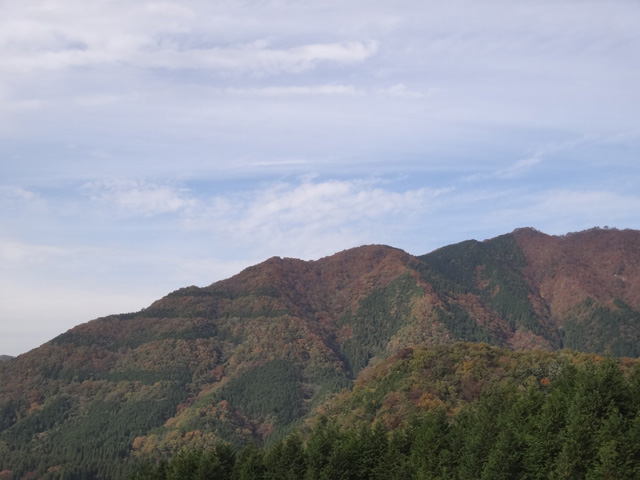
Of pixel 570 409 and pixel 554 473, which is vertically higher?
pixel 570 409

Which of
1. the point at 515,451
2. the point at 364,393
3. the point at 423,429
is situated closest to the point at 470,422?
the point at 423,429

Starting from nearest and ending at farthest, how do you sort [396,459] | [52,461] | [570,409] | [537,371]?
[570,409] → [396,459] → [537,371] → [52,461]

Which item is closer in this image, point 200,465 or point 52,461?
point 200,465

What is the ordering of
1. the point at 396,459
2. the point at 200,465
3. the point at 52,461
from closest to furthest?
the point at 396,459 < the point at 200,465 < the point at 52,461

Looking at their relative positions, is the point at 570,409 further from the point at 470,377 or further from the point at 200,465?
the point at 470,377

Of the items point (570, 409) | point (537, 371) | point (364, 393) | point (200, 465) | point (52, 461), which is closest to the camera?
point (570, 409)

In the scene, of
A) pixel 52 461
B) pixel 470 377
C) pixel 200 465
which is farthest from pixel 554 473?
pixel 52 461

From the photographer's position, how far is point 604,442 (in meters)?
74.6

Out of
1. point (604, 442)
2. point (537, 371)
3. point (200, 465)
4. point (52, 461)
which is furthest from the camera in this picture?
point (52, 461)

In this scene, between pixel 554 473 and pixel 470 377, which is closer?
pixel 554 473

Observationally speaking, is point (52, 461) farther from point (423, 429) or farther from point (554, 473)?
point (554, 473)

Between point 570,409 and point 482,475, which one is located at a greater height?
point 570,409

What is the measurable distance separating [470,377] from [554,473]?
6604cm

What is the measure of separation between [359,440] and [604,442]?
117 ft
